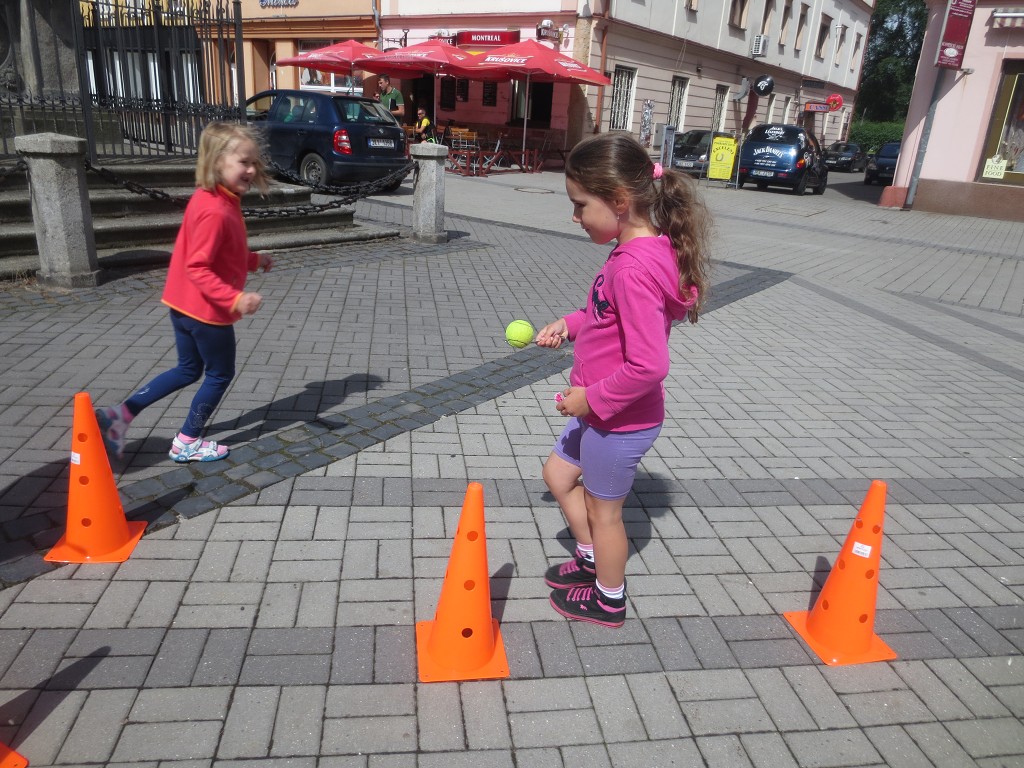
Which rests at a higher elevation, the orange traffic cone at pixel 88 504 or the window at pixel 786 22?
the window at pixel 786 22

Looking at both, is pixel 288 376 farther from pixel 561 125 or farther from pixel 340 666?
pixel 561 125

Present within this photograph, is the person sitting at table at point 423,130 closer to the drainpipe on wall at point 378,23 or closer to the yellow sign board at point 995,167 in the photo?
the drainpipe on wall at point 378,23

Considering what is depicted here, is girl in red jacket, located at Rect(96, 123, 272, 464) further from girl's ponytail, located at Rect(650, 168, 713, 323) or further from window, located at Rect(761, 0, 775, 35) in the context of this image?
window, located at Rect(761, 0, 775, 35)

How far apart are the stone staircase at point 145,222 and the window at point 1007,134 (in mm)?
14381

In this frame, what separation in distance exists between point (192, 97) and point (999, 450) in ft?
31.7

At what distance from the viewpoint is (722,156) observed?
68.1ft

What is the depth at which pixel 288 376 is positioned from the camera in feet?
16.4

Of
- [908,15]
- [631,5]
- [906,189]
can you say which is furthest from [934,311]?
[908,15]

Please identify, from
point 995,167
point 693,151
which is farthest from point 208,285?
point 693,151

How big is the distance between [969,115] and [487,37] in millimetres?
13512

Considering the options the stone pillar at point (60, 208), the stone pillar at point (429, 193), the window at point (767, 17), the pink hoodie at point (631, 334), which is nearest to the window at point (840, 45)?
the window at point (767, 17)

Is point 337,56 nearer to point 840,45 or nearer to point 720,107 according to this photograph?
point 720,107

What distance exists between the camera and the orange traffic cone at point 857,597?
2.73 m

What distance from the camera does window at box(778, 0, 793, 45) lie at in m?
34.7
